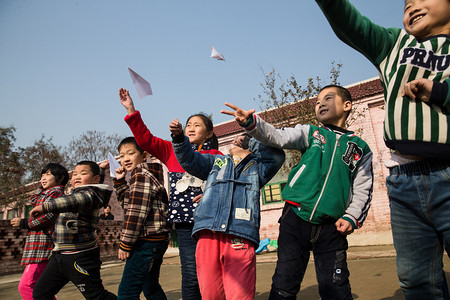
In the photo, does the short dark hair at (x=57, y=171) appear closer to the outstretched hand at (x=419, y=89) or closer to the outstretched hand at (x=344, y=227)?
the outstretched hand at (x=344, y=227)

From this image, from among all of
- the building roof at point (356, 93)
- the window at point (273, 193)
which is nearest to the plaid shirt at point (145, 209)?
the building roof at point (356, 93)

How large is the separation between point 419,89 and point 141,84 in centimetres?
223

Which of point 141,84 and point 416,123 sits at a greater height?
point 141,84

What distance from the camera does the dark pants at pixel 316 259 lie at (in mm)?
2139

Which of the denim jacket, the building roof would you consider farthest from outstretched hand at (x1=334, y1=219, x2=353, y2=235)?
the building roof

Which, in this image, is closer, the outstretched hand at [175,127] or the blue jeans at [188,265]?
the outstretched hand at [175,127]

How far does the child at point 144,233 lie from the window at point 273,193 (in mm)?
10871

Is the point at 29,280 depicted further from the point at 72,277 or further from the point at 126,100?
the point at 126,100

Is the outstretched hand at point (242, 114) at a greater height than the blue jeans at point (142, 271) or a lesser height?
greater

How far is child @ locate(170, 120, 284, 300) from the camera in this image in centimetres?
227

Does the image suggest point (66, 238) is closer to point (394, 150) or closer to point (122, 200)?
point (122, 200)

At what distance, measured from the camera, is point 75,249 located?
10.6 feet

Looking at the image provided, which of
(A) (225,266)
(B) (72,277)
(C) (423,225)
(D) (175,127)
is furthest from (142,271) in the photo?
(C) (423,225)

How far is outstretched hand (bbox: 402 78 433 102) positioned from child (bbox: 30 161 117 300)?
3016 millimetres
